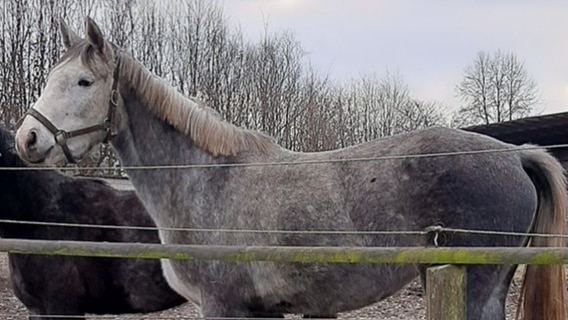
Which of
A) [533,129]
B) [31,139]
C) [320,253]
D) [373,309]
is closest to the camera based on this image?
[320,253]

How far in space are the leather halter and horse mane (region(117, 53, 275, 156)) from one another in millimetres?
83

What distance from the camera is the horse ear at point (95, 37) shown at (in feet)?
9.32

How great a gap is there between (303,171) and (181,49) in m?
11.2

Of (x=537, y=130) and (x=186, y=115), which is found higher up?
(x=537, y=130)

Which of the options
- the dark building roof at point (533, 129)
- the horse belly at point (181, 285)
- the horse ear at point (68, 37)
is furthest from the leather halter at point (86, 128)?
the dark building roof at point (533, 129)

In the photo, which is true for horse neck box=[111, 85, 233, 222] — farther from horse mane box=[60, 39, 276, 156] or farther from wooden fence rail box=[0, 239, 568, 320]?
wooden fence rail box=[0, 239, 568, 320]

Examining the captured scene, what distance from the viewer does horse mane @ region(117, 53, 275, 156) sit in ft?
9.90

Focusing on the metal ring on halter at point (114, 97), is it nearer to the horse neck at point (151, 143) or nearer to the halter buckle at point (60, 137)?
the horse neck at point (151, 143)

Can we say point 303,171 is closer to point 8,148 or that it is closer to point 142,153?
point 142,153

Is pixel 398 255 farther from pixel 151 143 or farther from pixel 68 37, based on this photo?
pixel 68 37

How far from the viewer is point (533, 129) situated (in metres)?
10.4

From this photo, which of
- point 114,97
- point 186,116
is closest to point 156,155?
point 186,116

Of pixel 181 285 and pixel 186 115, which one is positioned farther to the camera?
pixel 186 115

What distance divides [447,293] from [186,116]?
1.68m
